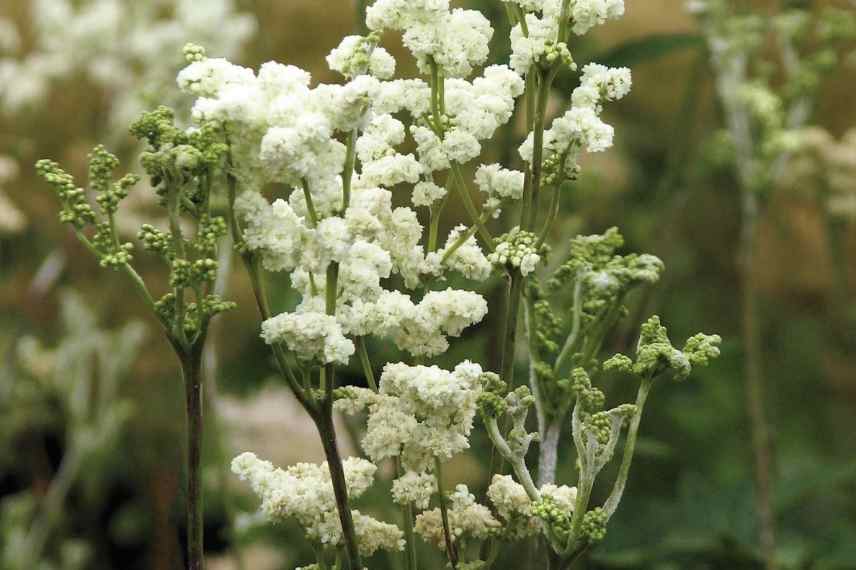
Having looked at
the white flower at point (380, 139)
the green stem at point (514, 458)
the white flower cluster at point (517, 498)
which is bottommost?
the white flower cluster at point (517, 498)

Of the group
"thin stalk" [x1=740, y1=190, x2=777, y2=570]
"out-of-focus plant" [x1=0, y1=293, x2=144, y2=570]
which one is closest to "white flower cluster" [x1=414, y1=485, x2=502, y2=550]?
"thin stalk" [x1=740, y1=190, x2=777, y2=570]

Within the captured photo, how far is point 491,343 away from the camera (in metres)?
1.33

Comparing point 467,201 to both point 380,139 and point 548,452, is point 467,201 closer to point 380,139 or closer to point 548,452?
point 380,139

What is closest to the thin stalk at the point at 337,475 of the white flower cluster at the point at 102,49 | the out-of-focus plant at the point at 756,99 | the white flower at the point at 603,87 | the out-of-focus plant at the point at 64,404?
the white flower at the point at 603,87

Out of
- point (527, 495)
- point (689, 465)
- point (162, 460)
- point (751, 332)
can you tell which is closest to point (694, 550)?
point (751, 332)

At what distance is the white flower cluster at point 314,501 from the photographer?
613 mm

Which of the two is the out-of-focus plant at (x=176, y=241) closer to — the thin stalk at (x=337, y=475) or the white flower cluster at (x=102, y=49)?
the thin stalk at (x=337, y=475)

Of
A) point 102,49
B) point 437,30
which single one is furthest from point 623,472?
point 102,49

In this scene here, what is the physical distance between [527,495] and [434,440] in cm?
7

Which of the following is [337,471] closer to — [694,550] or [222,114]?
[222,114]

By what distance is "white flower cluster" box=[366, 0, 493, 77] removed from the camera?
62 centimetres

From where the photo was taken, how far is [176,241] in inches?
23.7

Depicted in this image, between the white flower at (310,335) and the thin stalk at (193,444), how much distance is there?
64 mm

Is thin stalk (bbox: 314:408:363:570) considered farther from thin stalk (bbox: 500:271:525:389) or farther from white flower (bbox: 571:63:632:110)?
white flower (bbox: 571:63:632:110)
